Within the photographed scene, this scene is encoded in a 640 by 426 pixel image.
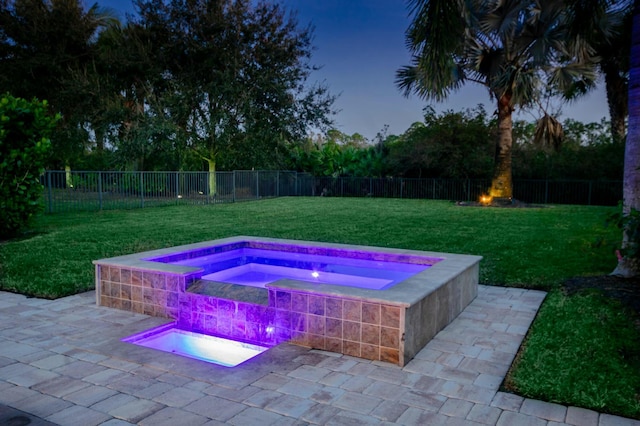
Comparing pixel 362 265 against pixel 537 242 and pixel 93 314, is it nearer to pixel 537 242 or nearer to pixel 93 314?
pixel 93 314

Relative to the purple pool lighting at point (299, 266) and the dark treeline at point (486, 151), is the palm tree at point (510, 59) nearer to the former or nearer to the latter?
the dark treeline at point (486, 151)

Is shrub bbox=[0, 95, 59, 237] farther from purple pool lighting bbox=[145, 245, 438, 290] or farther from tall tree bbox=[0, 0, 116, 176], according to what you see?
tall tree bbox=[0, 0, 116, 176]

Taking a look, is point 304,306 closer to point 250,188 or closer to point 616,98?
point 250,188

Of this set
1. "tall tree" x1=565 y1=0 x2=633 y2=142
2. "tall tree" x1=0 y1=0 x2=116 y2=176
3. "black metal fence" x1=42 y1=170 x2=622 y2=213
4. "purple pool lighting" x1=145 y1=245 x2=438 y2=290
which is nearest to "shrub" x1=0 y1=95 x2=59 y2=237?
"purple pool lighting" x1=145 y1=245 x2=438 y2=290

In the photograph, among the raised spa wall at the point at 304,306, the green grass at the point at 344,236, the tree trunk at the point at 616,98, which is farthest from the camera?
the tree trunk at the point at 616,98

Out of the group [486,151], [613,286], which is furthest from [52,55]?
[613,286]

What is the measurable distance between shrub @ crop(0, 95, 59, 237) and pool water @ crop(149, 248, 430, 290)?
5.26 metres

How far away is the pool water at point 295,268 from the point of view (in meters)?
5.43

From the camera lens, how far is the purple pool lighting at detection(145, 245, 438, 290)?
5.41 meters

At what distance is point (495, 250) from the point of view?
8.20 metres

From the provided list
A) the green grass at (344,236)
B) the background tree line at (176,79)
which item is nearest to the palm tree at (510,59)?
the green grass at (344,236)

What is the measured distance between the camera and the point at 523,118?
69.6 feet

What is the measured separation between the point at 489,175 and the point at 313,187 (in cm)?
987

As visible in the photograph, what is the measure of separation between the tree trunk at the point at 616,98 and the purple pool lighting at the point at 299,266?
17.8 metres
